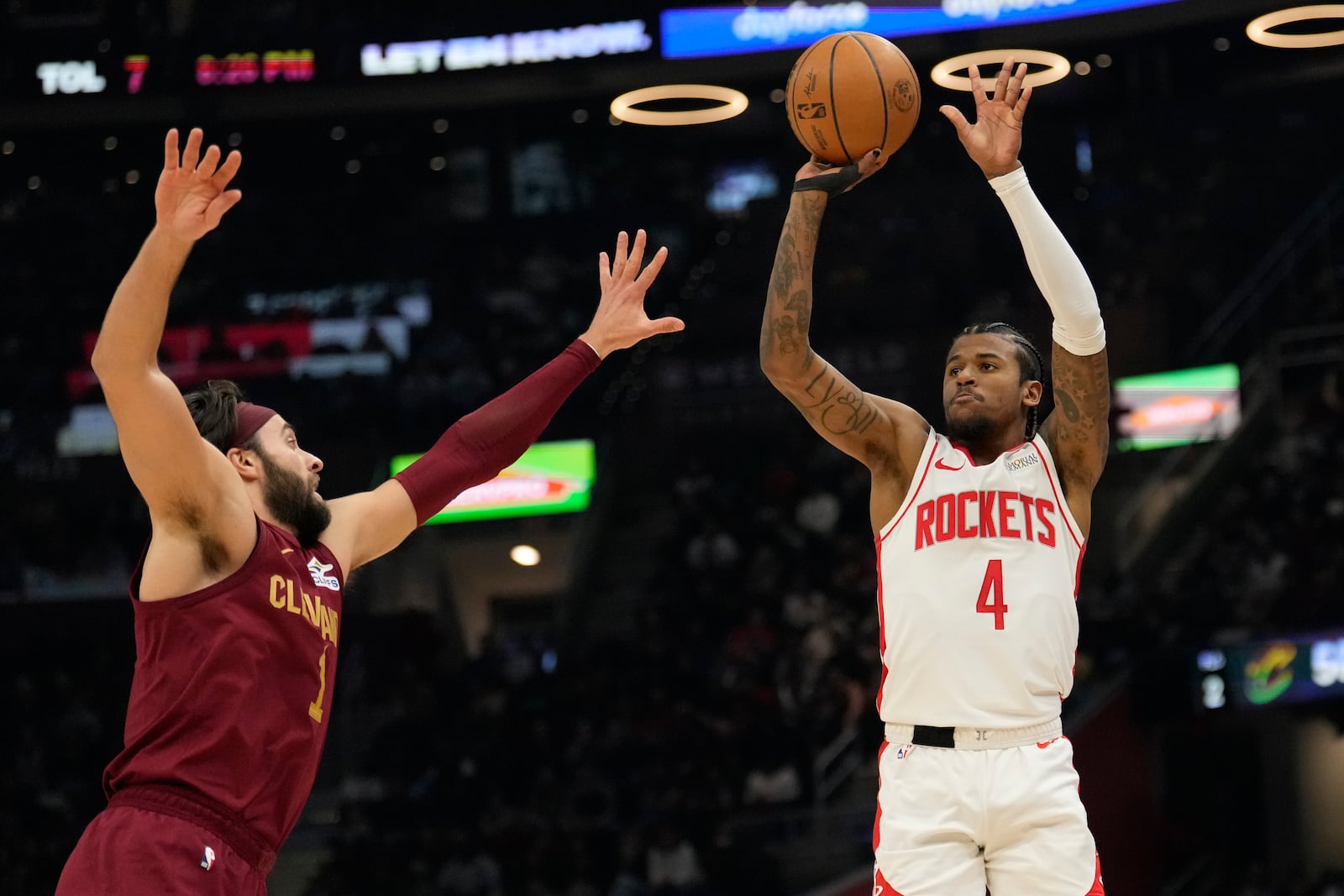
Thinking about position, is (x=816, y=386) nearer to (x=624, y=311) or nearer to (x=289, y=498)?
(x=624, y=311)

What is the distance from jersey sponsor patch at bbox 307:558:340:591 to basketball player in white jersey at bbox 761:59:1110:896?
1365 millimetres

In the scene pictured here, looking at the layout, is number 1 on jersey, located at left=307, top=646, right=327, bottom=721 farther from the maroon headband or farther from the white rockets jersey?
the white rockets jersey

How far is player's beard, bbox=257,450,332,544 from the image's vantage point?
12.9 ft

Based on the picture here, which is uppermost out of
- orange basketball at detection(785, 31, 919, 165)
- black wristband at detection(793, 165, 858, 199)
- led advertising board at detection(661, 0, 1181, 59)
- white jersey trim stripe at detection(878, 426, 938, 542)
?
led advertising board at detection(661, 0, 1181, 59)

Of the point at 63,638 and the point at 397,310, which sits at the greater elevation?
the point at 397,310

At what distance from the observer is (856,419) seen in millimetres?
4637

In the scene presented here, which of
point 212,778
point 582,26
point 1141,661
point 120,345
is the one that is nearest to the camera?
point 120,345

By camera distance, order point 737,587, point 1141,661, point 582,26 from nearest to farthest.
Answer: point 1141,661
point 582,26
point 737,587

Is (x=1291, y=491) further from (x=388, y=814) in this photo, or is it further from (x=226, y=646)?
(x=226, y=646)

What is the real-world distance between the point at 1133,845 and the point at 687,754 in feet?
12.1

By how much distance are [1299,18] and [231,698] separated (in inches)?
455

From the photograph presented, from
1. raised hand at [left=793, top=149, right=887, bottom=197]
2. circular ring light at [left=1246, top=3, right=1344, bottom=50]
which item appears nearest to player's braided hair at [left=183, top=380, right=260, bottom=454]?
raised hand at [left=793, top=149, right=887, bottom=197]

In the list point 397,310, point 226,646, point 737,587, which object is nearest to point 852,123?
point 226,646

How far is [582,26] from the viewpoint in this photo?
15203 millimetres
